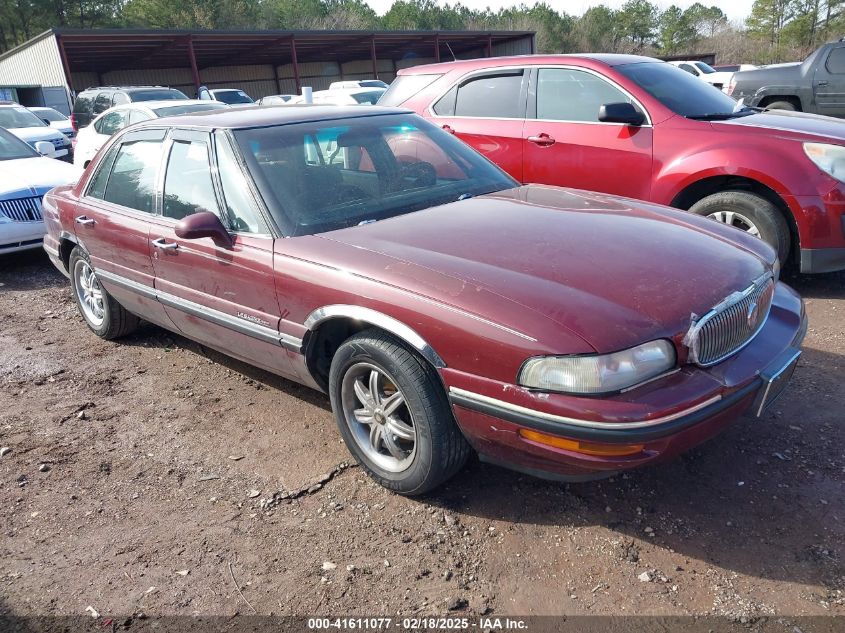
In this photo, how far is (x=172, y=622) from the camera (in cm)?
234

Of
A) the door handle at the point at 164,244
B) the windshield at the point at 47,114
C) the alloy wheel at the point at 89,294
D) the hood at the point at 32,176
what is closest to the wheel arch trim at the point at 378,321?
the door handle at the point at 164,244

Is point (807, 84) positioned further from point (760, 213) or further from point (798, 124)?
point (760, 213)

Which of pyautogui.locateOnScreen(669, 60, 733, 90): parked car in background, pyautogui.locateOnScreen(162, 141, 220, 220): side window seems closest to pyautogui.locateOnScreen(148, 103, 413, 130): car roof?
pyautogui.locateOnScreen(162, 141, 220, 220): side window

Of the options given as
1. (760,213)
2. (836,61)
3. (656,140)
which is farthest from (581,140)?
(836,61)

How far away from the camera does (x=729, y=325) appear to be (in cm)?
259

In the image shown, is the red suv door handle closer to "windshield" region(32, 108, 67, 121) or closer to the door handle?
the door handle

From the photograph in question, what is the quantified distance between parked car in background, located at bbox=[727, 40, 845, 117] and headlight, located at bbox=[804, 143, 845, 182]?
7.71 meters

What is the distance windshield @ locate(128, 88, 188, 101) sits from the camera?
46.9 feet

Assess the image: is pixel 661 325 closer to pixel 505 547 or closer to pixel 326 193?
pixel 505 547

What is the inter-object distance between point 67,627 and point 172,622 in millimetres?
372

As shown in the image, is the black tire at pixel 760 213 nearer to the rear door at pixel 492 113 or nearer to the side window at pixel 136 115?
the rear door at pixel 492 113

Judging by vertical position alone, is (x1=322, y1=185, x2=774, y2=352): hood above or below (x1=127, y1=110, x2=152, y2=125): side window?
below

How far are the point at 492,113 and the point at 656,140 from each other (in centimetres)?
155

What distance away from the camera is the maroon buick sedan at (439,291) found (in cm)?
232
